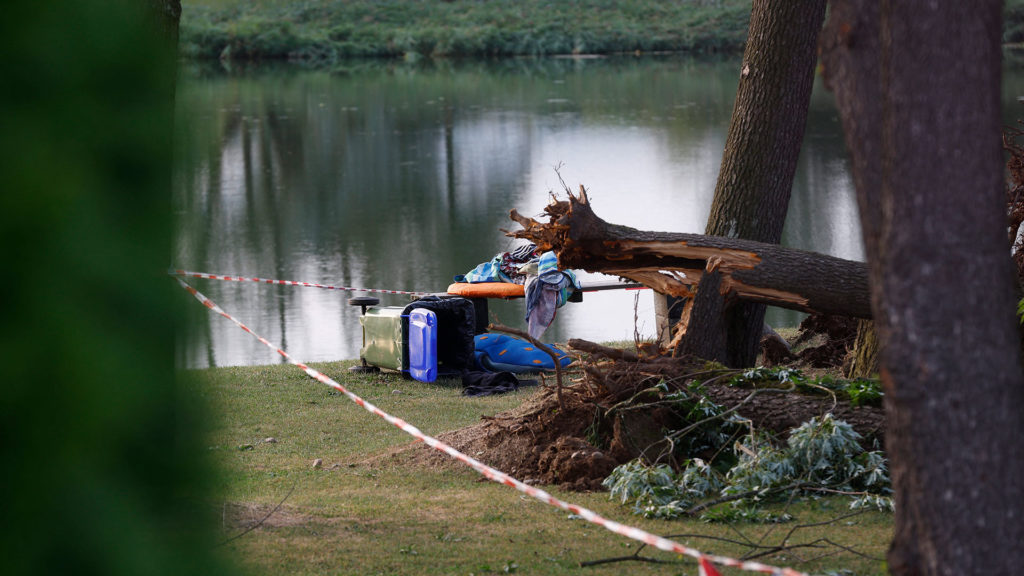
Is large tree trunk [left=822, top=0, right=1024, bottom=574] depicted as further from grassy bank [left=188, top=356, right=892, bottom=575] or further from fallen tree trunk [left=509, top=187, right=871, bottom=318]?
fallen tree trunk [left=509, top=187, right=871, bottom=318]

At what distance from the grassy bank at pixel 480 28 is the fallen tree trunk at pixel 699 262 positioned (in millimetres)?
47575

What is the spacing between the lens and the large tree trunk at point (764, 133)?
23.1 feet

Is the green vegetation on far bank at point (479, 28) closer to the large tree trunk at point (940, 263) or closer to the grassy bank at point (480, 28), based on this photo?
the grassy bank at point (480, 28)

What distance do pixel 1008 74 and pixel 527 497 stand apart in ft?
119

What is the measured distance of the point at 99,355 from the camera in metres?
0.42

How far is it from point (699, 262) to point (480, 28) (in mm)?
53716

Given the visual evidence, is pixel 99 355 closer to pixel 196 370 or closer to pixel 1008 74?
pixel 196 370

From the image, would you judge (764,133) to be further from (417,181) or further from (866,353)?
(417,181)

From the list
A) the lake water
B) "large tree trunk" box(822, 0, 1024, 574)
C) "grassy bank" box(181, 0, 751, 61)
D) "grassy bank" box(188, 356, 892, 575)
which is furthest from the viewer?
"grassy bank" box(181, 0, 751, 61)

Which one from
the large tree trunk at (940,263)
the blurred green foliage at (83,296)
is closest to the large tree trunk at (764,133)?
the large tree trunk at (940,263)

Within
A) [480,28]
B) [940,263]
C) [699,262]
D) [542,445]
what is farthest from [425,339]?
[480,28]

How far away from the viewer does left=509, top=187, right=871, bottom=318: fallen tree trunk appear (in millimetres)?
6227

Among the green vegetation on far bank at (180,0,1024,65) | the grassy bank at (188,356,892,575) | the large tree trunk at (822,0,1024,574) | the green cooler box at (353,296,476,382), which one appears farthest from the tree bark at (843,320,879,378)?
the green vegetation on far bank at (180,0,1024,65)

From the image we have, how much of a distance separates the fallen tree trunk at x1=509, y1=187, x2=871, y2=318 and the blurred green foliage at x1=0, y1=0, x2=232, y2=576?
5.90 metres
